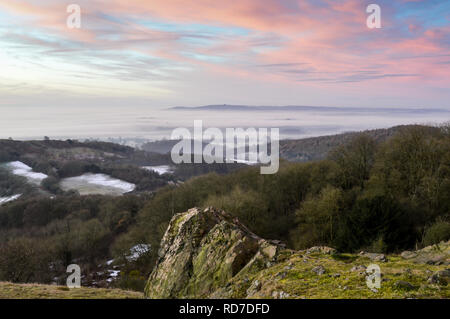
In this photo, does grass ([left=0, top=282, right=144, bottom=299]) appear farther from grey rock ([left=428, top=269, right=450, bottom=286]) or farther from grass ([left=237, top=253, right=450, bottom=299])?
grey rock ([left=428, top=269, right=450, bottom=286])

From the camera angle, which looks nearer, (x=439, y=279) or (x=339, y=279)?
(x=439, y=279)

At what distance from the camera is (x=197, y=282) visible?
12.7m

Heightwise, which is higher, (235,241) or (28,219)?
(235,241)

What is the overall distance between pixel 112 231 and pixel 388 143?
63701 mm

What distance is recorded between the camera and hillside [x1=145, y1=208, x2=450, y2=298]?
857 centimetres

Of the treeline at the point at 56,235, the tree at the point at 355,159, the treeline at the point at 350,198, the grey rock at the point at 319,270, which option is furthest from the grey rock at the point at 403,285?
the treeline at the point at 56,235

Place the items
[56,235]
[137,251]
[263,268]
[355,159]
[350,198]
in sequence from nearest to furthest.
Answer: [263,268]
[350,198]
[355,159]
[137,251]
[56,235]

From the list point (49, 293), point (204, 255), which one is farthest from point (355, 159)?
point (49, 293)

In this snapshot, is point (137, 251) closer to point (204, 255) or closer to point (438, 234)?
point (438, 234)

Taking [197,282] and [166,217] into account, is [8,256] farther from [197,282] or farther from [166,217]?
[197,282]

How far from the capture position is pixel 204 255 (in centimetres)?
1361

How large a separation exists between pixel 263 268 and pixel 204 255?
318cm
